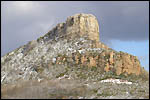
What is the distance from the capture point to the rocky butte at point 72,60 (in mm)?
71175

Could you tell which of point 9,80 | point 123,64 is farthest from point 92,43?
point 9,80

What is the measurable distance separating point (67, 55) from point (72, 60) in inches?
95.4

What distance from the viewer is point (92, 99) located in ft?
175

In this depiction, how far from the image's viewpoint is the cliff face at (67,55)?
241 feet

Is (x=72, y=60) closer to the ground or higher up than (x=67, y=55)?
closer to the ground

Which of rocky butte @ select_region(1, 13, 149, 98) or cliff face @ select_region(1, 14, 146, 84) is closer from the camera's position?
rocky butte @ select_region(1, 13, 149, 98)

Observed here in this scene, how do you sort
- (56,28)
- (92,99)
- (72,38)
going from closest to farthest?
(92,99) < (72,38) < (56,28)

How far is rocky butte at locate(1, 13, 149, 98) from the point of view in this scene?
7118 cm

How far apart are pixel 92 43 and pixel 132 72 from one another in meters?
13.2

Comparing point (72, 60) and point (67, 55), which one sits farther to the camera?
point (67, 55)

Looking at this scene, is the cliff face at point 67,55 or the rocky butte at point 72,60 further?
the cliff face at point 67,55

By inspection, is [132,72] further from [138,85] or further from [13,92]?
[13,92]

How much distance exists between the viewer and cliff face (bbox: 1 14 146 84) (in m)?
73.3

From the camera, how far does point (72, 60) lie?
75.1m
